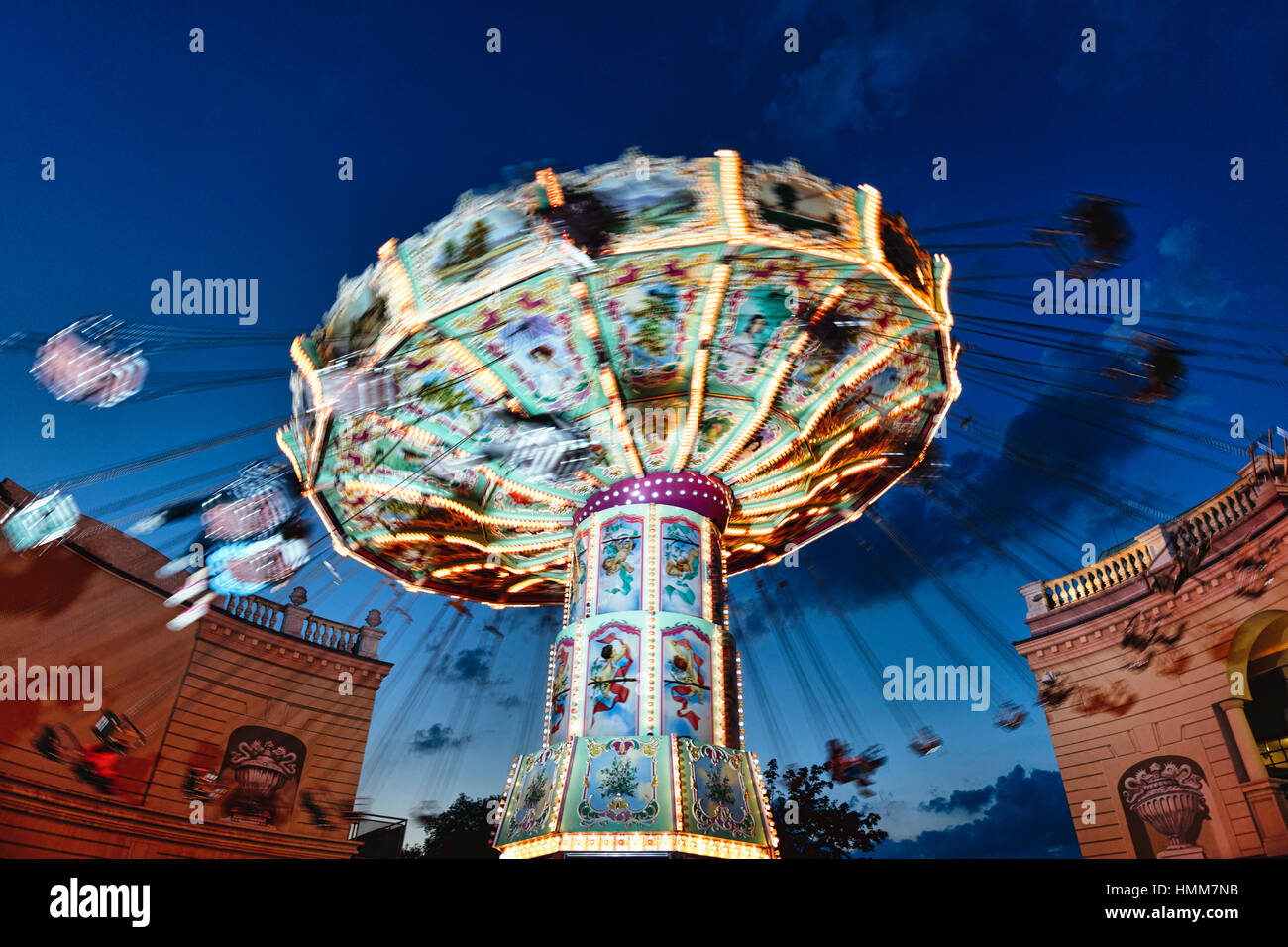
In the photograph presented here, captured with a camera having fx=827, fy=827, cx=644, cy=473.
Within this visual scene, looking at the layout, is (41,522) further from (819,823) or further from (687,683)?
(819,823)

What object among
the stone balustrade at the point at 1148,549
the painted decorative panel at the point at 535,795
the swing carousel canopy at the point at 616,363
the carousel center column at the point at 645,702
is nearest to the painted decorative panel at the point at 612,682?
the carousel center column at the point at 645,702

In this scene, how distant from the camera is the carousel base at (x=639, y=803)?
752 centimetres

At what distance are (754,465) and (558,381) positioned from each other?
108 inches

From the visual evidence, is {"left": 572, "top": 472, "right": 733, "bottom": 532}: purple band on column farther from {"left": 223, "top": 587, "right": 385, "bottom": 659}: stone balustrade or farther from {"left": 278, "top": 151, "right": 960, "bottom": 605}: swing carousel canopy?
{"left": 223, "top": 587, "right": 385, "bottom": 659}: stone balustrade

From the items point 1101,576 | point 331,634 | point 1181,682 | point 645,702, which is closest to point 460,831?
point 331,634

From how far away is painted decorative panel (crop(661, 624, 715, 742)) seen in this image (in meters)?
8.34

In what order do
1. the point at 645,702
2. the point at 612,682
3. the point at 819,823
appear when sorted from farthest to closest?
the point at 819,823
the point at 612,682
the point at 645,702

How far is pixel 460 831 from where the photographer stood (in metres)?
20.7

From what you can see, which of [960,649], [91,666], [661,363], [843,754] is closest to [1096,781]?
[960,649]

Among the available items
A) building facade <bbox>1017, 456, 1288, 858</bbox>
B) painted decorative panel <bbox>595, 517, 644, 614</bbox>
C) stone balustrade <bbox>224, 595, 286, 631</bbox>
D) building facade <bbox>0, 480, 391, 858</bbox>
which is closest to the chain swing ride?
painted decorative panel <bbox>595, 517, 644, 614</bbox>

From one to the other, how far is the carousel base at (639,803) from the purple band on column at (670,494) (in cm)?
273

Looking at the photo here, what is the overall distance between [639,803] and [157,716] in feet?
31.8

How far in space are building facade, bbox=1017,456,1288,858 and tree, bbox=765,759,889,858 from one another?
21.4ft
